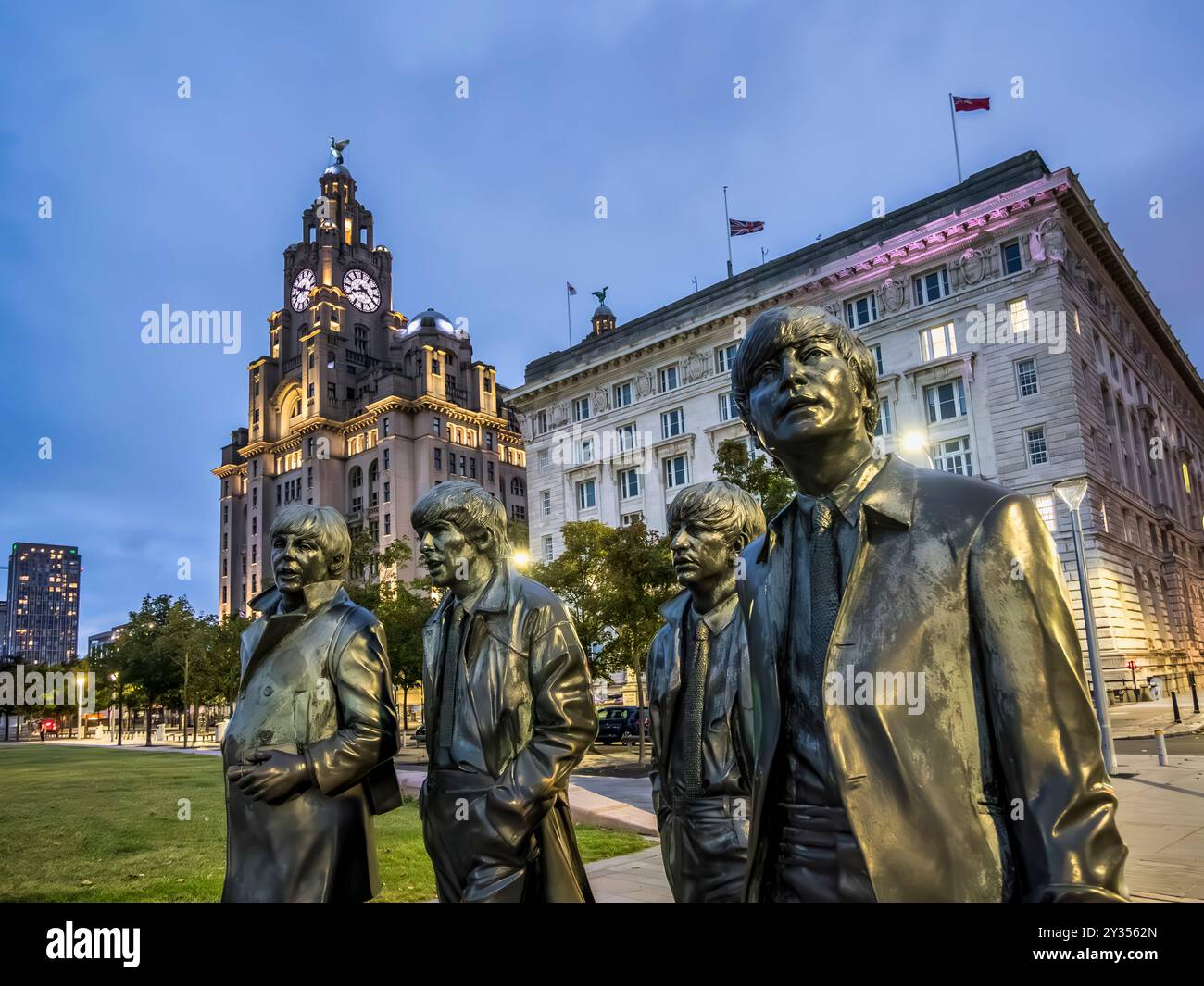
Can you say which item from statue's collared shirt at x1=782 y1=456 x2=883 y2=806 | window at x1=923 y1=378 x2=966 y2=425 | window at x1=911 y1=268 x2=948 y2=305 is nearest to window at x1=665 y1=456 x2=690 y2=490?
window at x1=923 y1=378 x2=966 y2=425

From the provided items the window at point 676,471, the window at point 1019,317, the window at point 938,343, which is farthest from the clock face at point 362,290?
the window at point 1019,317

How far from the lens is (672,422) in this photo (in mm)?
50562

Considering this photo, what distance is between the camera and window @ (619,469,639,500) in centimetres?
5178

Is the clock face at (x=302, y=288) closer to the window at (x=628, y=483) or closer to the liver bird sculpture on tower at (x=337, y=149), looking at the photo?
the liver bird sculpture on tower at (x=337, y=149)

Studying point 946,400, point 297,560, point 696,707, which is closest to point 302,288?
point 946,400

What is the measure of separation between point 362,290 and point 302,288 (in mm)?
7227

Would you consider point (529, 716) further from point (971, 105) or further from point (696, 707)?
point (971, 105)

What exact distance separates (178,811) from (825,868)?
49.6 ft

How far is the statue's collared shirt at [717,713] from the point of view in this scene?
13.5ft

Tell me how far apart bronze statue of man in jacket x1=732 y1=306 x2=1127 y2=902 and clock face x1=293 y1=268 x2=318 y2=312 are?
107 meters

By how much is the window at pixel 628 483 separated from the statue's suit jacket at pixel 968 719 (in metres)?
49.5

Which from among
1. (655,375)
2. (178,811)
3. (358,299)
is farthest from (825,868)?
(358,299)
